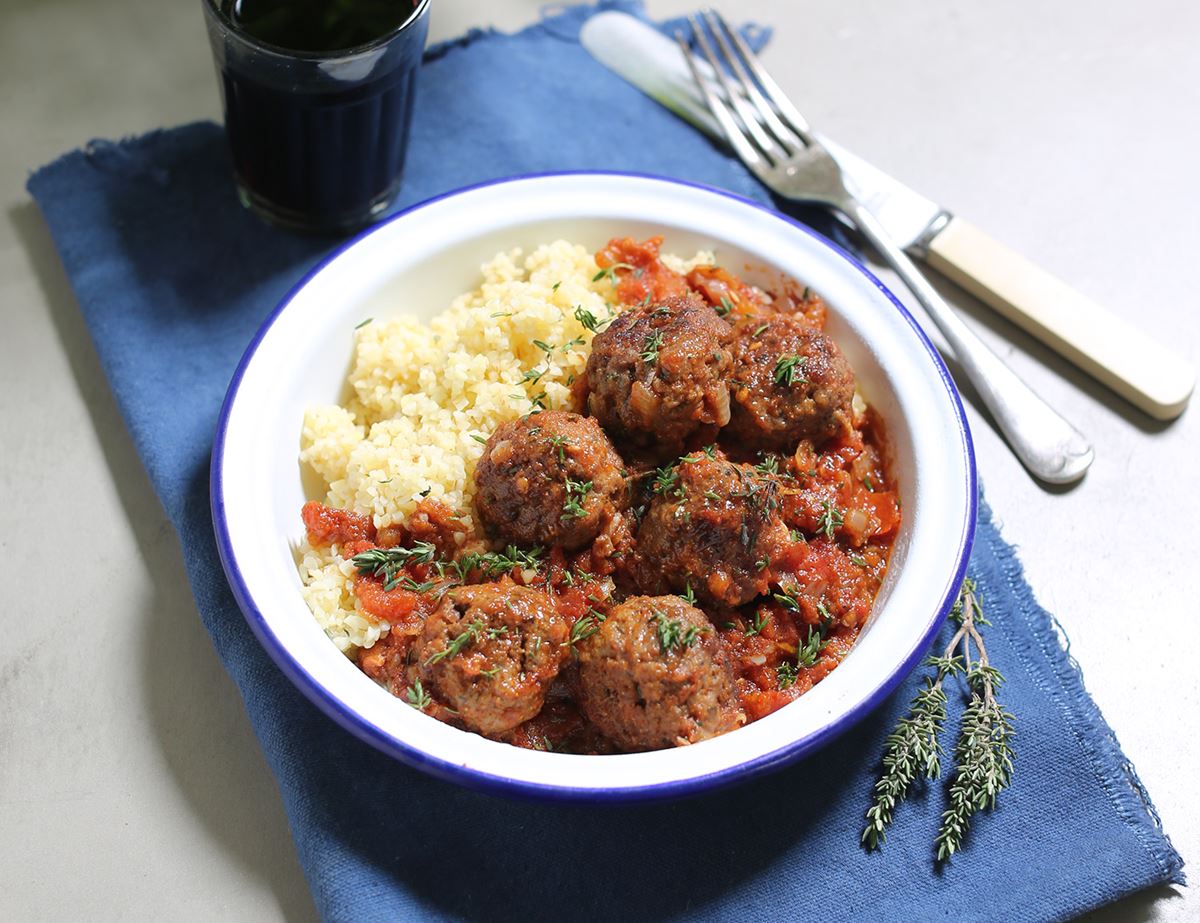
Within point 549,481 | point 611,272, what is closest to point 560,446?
point 549,481

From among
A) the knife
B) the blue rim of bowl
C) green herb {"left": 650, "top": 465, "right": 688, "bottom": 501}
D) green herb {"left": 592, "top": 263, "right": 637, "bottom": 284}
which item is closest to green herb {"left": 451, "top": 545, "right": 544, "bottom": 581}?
green herb {"left": 650, "top": 465, "right": 688, "bottom": 501}

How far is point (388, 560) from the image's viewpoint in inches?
148

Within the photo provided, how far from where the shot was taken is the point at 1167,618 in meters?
4.39

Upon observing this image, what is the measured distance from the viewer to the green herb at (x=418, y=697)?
3.44 meters

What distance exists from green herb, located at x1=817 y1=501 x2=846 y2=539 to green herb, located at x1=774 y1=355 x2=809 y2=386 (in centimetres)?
43

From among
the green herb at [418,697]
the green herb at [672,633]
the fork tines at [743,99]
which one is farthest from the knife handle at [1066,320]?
the green herb at [418,697]

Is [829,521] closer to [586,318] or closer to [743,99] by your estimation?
[586,318]

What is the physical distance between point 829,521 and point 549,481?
36.8 inches

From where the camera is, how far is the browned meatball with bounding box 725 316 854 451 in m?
3.86

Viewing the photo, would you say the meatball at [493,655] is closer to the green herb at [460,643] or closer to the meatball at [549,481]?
the green herb at [460,643]

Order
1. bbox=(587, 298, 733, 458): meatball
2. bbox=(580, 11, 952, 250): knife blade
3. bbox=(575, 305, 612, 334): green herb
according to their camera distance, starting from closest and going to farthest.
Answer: bbox=(587, 298, 733, 458): meatball < bbox=(575, 305, 612, 334): green herb < bbox=(580, 11, 952, 250): knife blade

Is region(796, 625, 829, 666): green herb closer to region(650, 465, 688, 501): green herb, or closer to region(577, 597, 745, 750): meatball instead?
region(577, 597, 745, 750): meatball

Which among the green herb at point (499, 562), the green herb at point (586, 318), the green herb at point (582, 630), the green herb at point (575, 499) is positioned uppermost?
the green herb at point (586, 318)

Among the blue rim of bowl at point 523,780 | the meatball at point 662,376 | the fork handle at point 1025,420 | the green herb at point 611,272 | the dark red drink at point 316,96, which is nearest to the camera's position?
the blue rim of bowl at point 523,780
